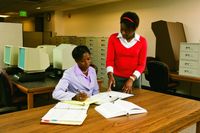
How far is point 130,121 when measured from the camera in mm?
1235

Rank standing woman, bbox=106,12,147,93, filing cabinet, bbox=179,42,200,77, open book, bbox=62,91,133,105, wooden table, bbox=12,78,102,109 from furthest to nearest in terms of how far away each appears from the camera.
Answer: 1. filing cabinet, bbox=179,42,200,77
2. wooden table, bbox=12,78,102,109
3. standing woman, bbox=106,12,147,93
4. open book, bbox=62,91,133,105

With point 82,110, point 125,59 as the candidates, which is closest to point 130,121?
point 82,110

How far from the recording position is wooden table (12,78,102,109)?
2.47m

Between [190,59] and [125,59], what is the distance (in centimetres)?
185

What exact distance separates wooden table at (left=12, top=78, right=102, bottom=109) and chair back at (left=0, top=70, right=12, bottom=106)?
0.10 metres

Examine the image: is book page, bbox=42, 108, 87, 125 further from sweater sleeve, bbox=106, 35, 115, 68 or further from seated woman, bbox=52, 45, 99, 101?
sweater sleeve, bbox=106, 35, 115, 68

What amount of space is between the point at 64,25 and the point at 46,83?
213 inches

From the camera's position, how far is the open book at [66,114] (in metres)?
1.18

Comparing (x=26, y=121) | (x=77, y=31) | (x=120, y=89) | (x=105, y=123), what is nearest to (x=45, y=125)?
(x=26, y=121)

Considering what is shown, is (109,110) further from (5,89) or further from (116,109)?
(5,89)

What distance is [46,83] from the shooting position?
2.77 metres

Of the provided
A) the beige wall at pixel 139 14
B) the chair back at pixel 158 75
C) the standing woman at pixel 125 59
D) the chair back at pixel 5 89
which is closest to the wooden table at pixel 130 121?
the standing woman at pixel 125 59

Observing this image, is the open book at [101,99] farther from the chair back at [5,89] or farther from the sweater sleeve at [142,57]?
the chair back at [5,89]

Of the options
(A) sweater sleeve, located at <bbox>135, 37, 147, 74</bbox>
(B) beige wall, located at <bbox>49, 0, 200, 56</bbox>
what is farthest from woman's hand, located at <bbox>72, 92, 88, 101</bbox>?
(B) beige wall, located at <bbox>49, 0, 200, 56</bbox>
